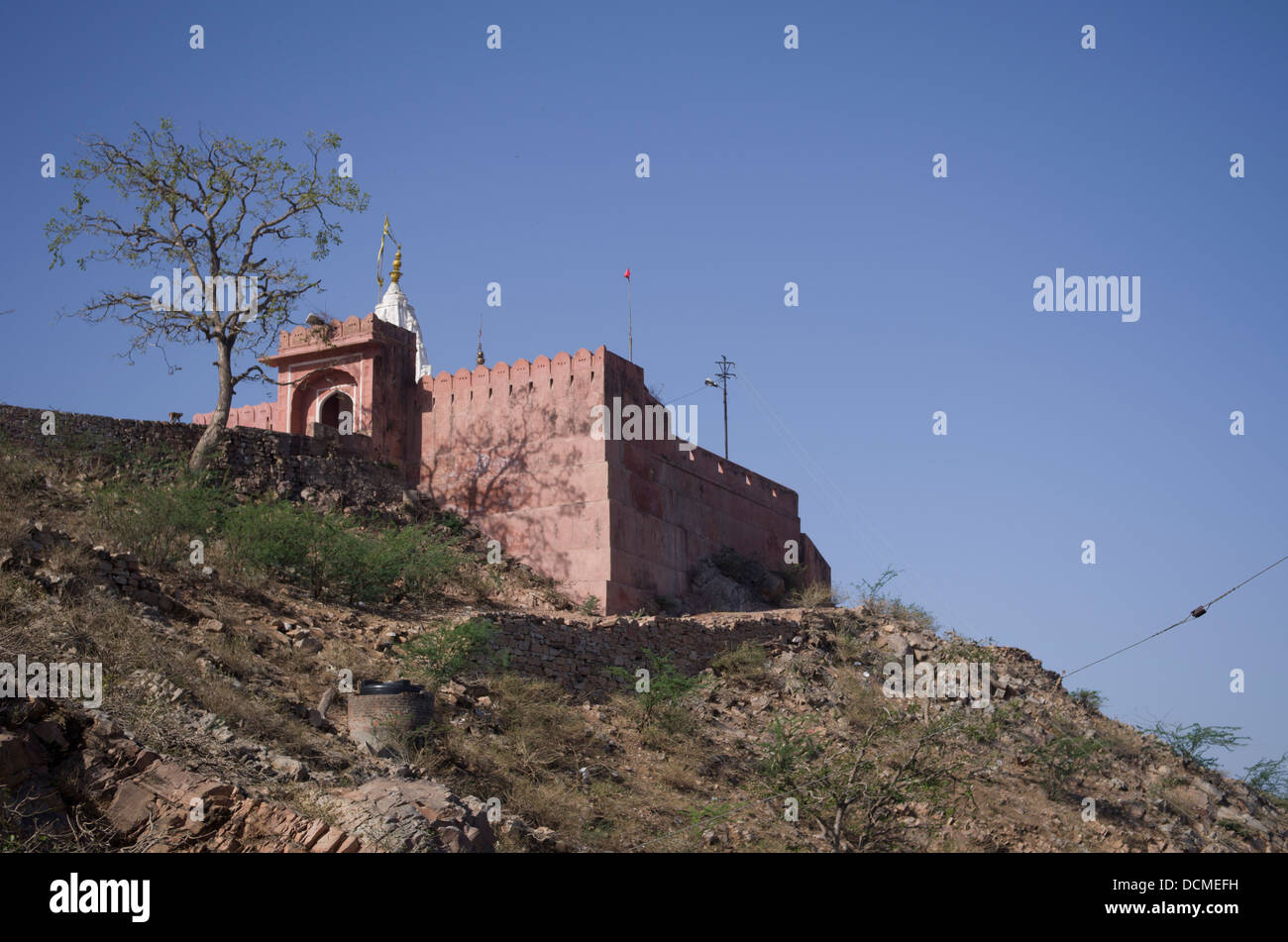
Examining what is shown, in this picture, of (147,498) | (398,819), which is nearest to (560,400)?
(147,498)

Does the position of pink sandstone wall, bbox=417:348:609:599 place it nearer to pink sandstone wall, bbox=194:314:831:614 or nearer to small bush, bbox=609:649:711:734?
pink sandstone wall, bbox=194:314:831:614

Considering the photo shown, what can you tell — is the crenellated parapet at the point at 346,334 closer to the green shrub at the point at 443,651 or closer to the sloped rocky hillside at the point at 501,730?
the sloped rocky hillside at the point at 501,730

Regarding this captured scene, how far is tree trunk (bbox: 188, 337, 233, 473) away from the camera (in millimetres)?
17891

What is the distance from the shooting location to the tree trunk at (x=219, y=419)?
17891mm

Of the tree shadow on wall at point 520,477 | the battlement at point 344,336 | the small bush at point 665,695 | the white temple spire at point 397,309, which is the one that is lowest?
the small bush at point 665,695

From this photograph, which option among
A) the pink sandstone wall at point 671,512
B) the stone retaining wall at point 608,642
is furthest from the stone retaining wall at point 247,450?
the stone retaining wall at point 608,642

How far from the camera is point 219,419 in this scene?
1856 centimetres

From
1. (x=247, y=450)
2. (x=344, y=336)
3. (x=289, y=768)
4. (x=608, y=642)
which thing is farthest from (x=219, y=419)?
(x=289, y=768)

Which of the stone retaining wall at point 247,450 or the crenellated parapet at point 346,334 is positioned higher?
the crenellated parapet at point 346,334

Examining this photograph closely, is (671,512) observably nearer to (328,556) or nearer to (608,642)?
(608,642)

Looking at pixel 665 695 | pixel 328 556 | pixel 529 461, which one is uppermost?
pixel 529 461

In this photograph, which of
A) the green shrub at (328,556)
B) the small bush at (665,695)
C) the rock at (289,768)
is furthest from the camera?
the green shrub at (328,556)

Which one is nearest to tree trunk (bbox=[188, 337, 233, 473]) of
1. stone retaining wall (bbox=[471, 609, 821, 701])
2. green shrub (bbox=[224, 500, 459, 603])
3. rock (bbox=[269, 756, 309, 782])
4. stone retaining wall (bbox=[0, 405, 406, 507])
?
stone retaining wall (bbox=[0, 405, 406, 507])

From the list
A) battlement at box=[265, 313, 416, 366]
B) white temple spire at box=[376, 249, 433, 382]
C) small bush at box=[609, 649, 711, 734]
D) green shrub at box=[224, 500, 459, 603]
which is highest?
white temple spire at box=[376, 249, 433, 382]
